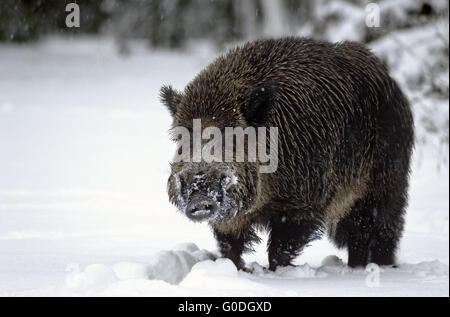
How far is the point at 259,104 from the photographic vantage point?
224 inches

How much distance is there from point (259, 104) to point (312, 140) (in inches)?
24.5

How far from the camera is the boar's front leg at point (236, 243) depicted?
241 inches

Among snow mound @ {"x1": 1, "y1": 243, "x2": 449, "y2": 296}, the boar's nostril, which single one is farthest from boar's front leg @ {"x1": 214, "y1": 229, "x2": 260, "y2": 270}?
the boar's nostril

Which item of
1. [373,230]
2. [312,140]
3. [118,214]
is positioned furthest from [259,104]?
[118,214]

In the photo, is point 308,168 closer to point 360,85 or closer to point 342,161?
point 342,161

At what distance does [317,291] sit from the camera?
4.96 metres

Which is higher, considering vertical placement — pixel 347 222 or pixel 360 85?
pixel 360 85

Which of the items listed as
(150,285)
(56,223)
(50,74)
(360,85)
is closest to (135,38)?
(50,74)

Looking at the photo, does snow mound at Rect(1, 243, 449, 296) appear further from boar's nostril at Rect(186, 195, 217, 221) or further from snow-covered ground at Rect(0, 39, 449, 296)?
boar's nostril at Rect(186, 195, 217, 221)

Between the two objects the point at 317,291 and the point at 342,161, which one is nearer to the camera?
the point at 317,291

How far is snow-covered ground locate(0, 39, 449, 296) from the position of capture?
198 inches

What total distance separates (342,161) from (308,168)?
1.47 feet

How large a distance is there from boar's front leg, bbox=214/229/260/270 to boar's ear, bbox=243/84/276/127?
3.10 feet
